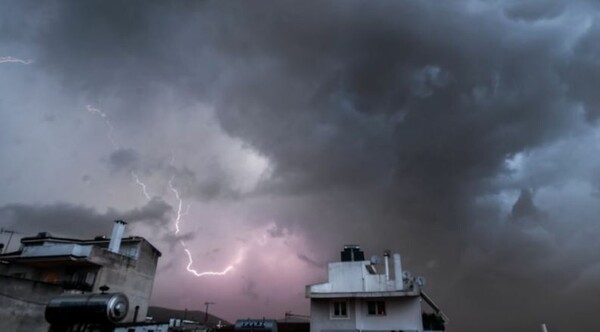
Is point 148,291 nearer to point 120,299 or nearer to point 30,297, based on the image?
point 30,297

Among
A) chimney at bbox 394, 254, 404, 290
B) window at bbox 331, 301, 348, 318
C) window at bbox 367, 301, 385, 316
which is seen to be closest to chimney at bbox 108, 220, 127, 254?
window at bbox 331, 301, 348, 318

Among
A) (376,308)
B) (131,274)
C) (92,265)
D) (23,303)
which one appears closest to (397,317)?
(376,308)

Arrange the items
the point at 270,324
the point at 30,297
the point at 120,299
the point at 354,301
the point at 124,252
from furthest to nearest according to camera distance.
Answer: the point at 124,252
the point at 354,301
the point at 270,324
the point at 30,297
the point at 120,299

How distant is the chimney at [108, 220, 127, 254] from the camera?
1425 inches

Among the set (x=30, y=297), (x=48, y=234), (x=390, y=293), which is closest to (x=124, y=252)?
(x=48, y=234)

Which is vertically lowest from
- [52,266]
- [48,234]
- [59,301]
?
[59,301]

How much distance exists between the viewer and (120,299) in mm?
18125

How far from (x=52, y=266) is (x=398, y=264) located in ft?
104

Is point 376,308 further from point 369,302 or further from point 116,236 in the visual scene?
point 116,236

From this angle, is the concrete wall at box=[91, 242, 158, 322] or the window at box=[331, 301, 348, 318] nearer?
the window at box=[331, 301, 348, 318]

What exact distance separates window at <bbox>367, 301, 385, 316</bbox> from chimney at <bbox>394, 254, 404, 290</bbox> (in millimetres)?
1984

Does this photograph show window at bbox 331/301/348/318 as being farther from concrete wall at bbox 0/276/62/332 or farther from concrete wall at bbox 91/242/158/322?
concrete wall at bbox 0/276/62/332

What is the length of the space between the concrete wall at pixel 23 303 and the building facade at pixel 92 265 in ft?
3.74

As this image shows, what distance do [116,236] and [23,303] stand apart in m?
10.6
